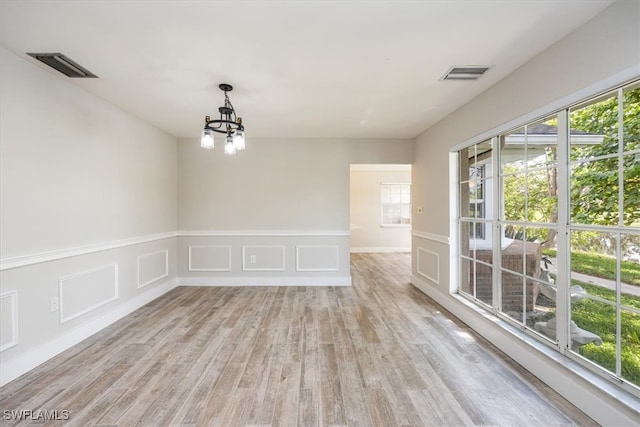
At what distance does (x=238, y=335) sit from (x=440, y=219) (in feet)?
9.56

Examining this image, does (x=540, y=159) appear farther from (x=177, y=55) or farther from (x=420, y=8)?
(x=177, y=55)

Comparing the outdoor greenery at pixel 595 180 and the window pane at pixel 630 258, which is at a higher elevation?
the outdoor greenery at pixel 595 180

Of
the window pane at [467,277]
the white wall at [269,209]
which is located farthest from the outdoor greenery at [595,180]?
the white wall at [269,209]

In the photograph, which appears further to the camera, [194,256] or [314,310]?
[194,256]

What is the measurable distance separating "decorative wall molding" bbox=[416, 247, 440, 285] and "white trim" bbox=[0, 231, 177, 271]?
4056 mm

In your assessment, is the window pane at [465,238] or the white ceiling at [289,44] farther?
the window pane at [465,238]

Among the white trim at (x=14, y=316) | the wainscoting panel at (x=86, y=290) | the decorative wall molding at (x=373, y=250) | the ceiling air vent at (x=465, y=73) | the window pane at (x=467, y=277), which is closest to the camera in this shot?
the white trim at (x=14, y=316)

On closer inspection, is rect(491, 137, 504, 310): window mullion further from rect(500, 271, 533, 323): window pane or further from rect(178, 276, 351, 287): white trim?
rect(178, 276, 351, 287): white trim

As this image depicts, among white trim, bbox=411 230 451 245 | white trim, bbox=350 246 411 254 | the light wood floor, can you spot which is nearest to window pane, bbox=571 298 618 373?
the light wood floor

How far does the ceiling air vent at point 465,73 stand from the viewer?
2.34 meters

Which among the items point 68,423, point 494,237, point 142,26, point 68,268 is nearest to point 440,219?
point 494,237

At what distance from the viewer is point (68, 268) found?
2.60 meters

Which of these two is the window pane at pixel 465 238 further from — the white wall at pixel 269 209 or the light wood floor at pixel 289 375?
the white wall at pixel 269 209

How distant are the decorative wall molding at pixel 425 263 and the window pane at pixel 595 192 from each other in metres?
2.01
